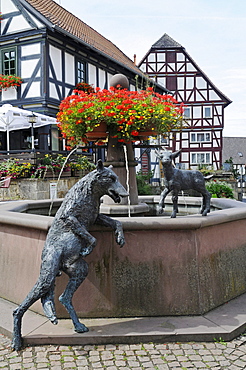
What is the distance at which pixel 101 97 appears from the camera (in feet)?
14.5

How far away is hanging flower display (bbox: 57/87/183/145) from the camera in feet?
14.5

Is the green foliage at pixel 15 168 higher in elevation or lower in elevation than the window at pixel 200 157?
lower

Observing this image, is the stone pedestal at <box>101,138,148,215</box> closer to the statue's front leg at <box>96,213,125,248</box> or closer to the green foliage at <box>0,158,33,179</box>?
the statue's front leg at <box>96,213,125,248</box>

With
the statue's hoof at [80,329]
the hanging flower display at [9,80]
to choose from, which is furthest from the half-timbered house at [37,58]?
the statue's hoof at [80,329]

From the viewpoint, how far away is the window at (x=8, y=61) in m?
17.7

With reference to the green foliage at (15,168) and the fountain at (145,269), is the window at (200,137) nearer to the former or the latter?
the green foliage at (15,168)

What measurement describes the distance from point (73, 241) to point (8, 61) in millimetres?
16613

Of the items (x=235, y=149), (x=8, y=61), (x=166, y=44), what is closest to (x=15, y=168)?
(x=8, y=61)

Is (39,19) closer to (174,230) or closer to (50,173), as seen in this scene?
(50,173)

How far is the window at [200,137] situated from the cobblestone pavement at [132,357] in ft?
103

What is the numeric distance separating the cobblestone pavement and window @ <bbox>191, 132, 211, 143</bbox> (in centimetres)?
3149

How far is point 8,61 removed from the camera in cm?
1783

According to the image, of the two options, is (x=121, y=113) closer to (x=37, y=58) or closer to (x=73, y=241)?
(x=73, y=241)

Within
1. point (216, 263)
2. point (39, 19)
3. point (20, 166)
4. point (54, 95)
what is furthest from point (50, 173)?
point (216, 263)
